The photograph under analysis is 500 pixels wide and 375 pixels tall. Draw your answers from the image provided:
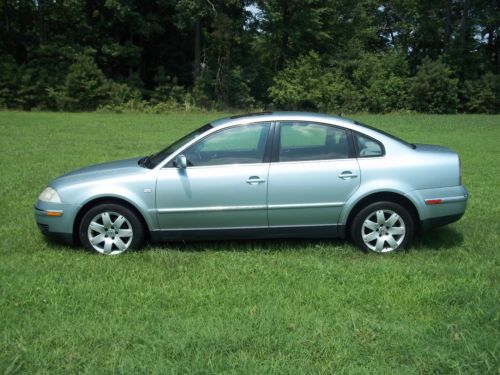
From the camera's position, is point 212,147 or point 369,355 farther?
point 212,147

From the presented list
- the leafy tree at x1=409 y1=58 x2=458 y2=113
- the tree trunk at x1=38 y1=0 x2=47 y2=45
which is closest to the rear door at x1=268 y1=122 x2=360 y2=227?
the leafy tree at x1=409 y1=58 x2=458 y2=113

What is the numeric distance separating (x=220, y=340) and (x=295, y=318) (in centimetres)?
65

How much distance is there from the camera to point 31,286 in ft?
15.5

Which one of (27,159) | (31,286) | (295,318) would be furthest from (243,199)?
(27,159)

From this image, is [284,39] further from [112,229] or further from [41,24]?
[112,229]

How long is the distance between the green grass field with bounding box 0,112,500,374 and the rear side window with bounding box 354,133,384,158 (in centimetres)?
104

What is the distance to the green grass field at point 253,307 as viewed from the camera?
139 inches

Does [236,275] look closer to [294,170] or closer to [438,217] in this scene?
[294,170]

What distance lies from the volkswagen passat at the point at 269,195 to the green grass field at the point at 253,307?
0.26 metres

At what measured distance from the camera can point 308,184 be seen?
566 cm

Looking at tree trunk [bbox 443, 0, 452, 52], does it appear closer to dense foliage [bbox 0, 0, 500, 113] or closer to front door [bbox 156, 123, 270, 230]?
dense foliage [bbox 0, 0, 500, 113]

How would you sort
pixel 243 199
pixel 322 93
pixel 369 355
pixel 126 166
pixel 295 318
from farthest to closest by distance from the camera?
1. pixel 322 93
2. pixel 126 166
3. pixel 243 199
4. pixel 295 318
5. pixel 369 355

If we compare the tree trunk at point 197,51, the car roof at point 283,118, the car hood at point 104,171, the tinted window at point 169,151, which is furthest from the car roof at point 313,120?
the tree trunk at point 197,51

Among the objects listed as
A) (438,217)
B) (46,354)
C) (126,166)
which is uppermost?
(126,166)
